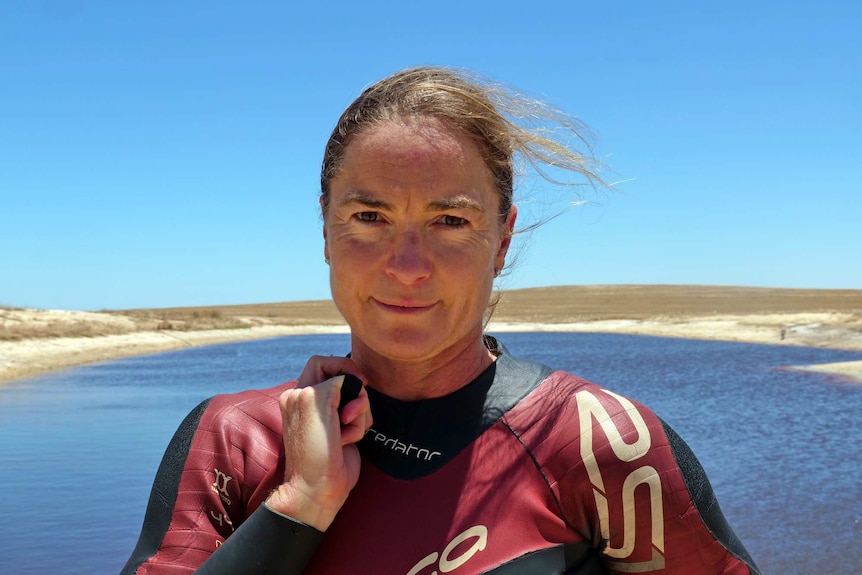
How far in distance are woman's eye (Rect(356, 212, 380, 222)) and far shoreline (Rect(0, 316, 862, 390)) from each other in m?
20.5

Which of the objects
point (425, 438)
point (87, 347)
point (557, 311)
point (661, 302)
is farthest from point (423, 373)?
point (661, 302)

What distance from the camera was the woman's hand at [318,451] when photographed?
4.97ft

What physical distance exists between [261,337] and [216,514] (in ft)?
176

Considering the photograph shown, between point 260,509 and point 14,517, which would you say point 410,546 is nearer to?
point 260,509

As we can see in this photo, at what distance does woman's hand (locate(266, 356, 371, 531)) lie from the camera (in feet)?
4.97

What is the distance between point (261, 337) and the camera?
5419 cm

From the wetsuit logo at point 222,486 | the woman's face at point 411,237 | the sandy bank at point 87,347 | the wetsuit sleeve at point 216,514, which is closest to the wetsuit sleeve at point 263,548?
the wetsuit sleeve at point 216,514

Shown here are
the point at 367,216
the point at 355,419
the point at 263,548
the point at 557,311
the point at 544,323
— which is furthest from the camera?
the point at 557,311

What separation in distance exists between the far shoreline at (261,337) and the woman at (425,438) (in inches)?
798

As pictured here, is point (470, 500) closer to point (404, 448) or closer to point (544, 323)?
point (404, 448)

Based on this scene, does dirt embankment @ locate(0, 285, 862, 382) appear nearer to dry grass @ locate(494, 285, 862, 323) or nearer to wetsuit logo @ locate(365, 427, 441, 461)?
dry grass @ locate(494, 285, 862, 323)

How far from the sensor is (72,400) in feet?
55.9

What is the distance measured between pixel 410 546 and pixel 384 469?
183mm

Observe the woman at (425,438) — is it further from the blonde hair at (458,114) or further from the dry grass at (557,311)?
the dry grass at (557,311)
